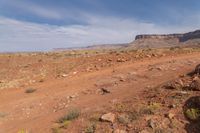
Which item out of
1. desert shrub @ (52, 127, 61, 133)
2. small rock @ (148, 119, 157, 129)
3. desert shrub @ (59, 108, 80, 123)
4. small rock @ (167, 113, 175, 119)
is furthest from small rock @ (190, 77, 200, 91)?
desert shrub @ (52, 127, 61, 133)

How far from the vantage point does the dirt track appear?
397 inches

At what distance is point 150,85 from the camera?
36.9 feet

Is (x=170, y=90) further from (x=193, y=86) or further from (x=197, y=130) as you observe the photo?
(x=197, y=130)

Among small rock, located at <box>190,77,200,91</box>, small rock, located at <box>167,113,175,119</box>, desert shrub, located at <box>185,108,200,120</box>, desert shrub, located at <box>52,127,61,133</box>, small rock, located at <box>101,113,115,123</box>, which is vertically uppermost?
small rock, located at <box>190,77,200,91</box>

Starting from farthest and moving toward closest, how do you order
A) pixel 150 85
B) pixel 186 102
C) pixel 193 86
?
pixel 150 85
pixel 193 86
pixel 186 102

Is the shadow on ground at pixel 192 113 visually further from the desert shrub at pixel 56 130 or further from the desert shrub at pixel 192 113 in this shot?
the desert shrub at pixel 56 130

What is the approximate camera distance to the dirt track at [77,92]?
1009 cm

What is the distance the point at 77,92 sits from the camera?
12594mm

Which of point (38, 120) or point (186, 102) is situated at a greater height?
point (186, 102)

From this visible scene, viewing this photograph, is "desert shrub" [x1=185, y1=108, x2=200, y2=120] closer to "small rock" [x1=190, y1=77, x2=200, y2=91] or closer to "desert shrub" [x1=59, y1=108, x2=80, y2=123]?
"small rock" [x1=190, y1=77, x2=200, y2=91]

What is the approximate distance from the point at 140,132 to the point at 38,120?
12.4 feet

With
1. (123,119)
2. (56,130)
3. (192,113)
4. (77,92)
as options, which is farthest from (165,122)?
(77,92)

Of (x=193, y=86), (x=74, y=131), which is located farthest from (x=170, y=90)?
(x=74, y=131)

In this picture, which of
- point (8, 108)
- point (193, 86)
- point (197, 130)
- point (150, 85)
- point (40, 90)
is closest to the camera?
point (197, 130)
